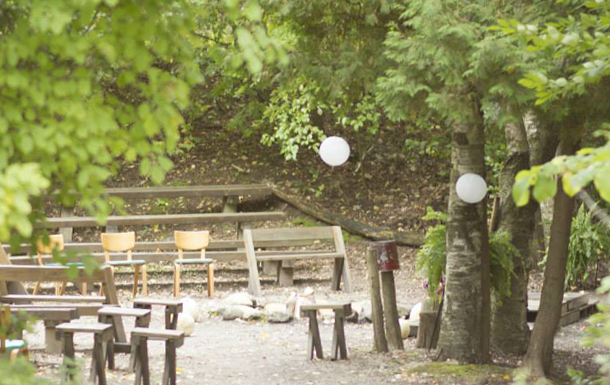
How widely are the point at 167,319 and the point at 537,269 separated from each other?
7.17 meters

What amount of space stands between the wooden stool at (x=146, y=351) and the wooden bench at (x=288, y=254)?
5.13m

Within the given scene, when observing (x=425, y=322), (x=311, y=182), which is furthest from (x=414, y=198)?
(x=425, y=322)

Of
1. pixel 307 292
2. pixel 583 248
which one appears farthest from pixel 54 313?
pixel 583 248

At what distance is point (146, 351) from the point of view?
266 inches

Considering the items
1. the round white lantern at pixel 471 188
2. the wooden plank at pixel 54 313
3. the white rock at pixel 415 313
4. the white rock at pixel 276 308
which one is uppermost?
the round white lantern at pixel 471 188

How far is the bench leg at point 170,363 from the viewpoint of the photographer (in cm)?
668

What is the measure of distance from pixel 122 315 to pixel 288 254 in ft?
18.9

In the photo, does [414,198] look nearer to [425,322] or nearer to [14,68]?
[425,322]

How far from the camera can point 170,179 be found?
1734 cm

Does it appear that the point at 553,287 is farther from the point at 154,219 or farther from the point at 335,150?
the point at 154,219

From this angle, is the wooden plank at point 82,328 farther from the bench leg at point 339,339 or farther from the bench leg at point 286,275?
the bench leg at point 286,275

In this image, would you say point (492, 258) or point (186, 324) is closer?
point (492, 258)

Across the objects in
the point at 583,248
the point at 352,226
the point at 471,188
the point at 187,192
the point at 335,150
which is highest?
the point at 187,192

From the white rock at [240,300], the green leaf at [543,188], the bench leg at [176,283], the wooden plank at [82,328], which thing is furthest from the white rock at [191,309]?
the green leaf at [543,188]
